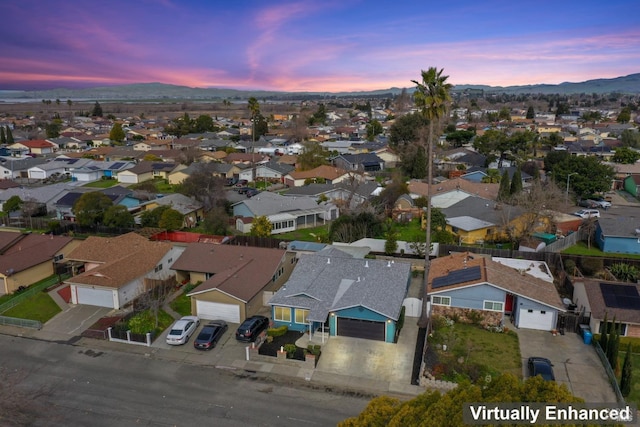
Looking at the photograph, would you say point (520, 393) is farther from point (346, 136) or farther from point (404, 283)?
point (346, 136)

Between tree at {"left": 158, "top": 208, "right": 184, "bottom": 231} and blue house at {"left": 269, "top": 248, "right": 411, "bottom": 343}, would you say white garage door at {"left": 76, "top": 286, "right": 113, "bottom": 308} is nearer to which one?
blue house at {"left": 269, "top": 248, "right": 411, "bottom": 343}

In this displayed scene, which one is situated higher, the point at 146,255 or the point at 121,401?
the point at 146,255

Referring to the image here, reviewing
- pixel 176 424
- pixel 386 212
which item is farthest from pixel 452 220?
pixel 176 424

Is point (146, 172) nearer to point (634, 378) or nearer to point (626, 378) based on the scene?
point (634, 378)

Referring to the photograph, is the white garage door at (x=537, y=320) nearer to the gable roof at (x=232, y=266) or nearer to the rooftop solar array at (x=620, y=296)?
the rooftop solar array at (x=620, y=296)

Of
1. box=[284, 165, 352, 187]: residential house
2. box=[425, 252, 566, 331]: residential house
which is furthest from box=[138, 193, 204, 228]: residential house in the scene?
box=[425, 252, 566, 331]: residential house

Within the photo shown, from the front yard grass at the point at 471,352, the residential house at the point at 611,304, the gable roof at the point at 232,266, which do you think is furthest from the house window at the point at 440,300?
the gable roof at the point at 232,266
